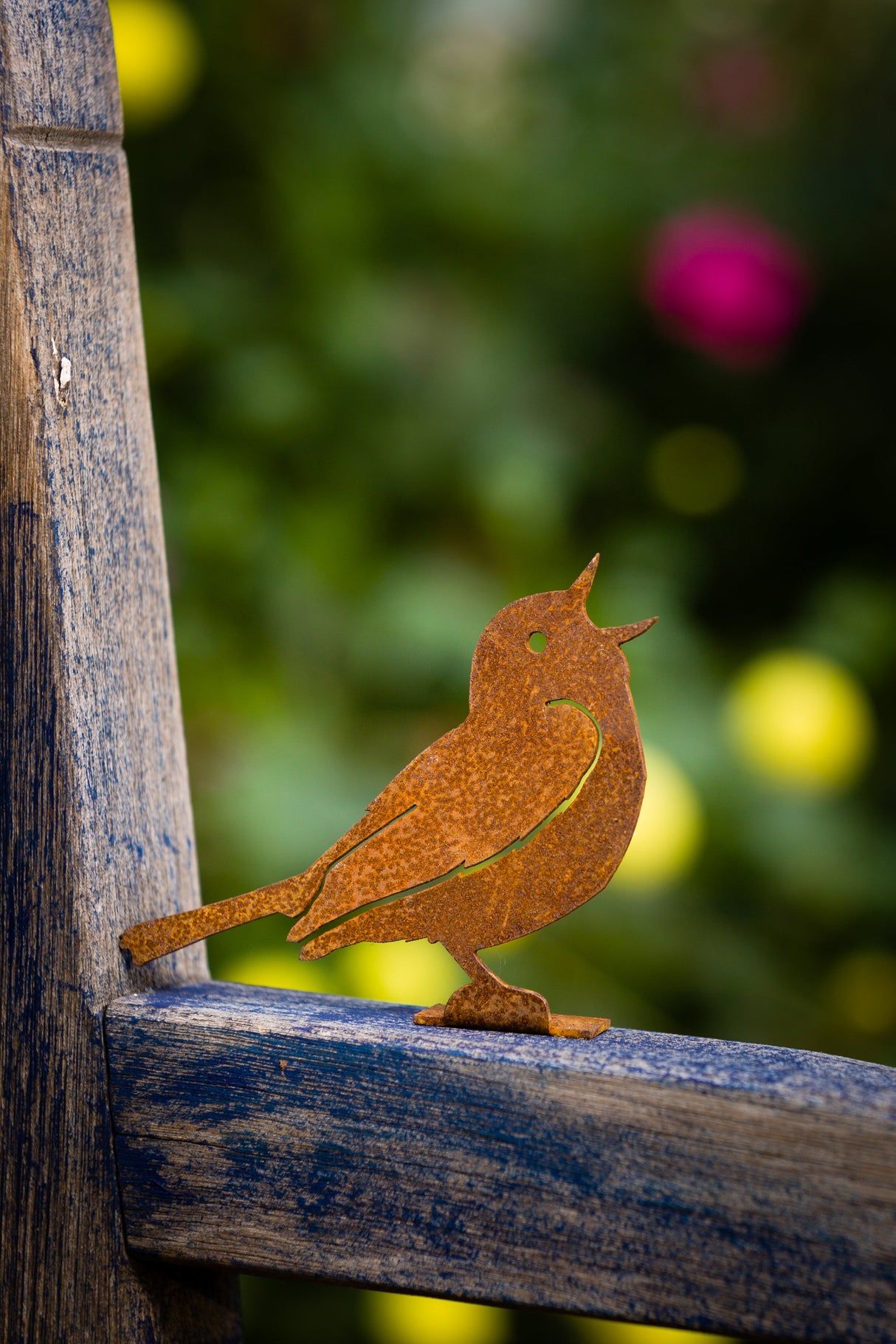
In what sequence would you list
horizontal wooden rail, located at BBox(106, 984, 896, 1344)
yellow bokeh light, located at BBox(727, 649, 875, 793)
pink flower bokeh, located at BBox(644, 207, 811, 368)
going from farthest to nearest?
pink flower bokeh, located at BBox(644, 207, 811, 368), yellow bokeh light, located at BBox(727, 649, 875, 793), horizontal wooden rail, located at BBox(106, 984, 896, 1344)

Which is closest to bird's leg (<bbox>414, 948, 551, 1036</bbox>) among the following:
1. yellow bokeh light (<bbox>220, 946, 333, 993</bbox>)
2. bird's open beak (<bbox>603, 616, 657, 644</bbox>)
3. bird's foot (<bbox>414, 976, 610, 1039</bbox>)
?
bird's foot (<bbox>414, 976, 610, 1039</bbox>)

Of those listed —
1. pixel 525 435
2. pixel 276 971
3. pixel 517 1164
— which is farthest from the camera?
pixel 525 435

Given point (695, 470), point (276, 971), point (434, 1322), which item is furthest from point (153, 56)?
point (434, 1322)

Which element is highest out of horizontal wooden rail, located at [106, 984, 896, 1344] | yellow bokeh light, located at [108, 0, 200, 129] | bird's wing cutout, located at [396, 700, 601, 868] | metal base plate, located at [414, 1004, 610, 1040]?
yellow bokeh light, located at [108, 0, 200, 129]

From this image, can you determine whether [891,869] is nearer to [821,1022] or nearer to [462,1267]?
[821,1022]

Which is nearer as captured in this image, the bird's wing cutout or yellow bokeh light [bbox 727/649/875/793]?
the bird's wing cutout

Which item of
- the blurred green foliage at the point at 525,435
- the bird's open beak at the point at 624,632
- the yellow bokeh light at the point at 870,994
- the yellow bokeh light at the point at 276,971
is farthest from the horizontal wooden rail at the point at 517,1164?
the yellow bokeh light at the point at 870,994

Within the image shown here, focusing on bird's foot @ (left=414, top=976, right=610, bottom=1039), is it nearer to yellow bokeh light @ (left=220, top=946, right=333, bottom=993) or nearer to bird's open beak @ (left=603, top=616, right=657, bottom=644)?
bird's open beak @ (left=603, top=616, right=657, bottom=644)

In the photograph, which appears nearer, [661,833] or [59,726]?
[59,726]

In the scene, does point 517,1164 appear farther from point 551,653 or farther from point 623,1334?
point 623,1334

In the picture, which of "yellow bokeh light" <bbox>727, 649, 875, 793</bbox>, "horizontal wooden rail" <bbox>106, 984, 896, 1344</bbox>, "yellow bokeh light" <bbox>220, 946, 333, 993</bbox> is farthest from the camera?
"yellow bokeh light" <bbox>727, 649, 875, 793</bbox>
